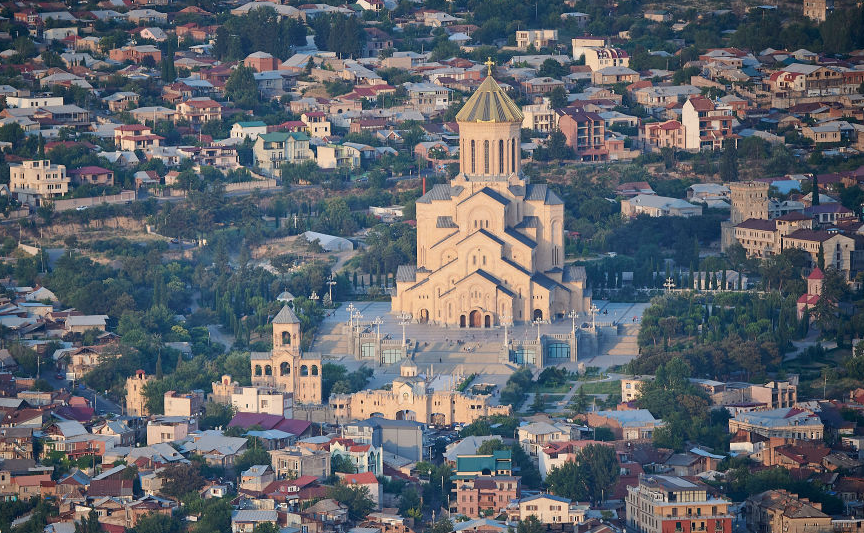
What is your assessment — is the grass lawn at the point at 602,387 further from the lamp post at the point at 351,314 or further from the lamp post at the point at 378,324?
the lamp post at the point at 351,314

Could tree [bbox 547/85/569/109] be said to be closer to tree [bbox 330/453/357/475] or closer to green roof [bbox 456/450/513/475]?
tree [bbox 330/453/357/475]

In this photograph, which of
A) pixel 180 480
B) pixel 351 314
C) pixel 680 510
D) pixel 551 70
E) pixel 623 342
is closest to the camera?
pixel 680 510

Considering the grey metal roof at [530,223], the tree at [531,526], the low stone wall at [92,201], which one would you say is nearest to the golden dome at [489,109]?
the grey metal roof at [530,223]

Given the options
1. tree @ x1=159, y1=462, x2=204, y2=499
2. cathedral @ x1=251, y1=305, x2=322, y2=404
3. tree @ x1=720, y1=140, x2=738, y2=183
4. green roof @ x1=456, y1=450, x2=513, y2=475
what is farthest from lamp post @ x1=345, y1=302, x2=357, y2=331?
tree @ x1=720, y1=140, x2=738, y2=183

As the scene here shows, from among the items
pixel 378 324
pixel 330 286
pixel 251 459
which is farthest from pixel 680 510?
pixel 330 286

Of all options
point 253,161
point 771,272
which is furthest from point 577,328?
point 253,161

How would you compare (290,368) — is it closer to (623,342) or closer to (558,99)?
(623,342)

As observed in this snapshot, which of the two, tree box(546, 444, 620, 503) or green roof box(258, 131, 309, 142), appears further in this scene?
green roof box(258, 131, 309, 142)
